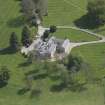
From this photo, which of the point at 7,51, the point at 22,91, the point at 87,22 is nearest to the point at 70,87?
the point at 22,91

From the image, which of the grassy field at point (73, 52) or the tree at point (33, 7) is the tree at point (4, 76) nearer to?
the grassy field at point (73, 52)

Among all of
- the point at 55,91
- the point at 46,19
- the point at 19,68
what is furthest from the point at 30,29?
the point at 55,91

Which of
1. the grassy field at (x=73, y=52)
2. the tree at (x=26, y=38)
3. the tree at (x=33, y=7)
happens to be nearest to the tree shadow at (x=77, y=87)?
the grassy field at (x=73, y=52)

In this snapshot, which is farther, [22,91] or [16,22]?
[16,22]

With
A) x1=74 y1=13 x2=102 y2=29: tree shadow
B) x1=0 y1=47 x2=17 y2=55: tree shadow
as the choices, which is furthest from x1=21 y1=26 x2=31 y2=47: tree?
x1=74 y1=13 x2=102 y2=29: tree shadow

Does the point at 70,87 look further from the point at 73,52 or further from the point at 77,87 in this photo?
the point at 73,52

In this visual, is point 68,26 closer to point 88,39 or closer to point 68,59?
point 88,39
